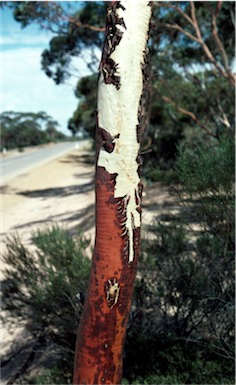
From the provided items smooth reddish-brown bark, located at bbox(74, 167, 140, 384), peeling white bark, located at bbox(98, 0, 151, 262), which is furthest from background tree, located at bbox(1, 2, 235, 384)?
smooth reddish-brown bark, located at bbox(74, 167, 140, 384)

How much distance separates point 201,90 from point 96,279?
48.6 feet

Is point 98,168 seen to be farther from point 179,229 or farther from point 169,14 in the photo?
point 169,14

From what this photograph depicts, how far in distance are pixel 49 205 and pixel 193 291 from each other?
8167 millimetres

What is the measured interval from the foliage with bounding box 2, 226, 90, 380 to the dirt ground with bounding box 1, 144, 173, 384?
0.33 metres

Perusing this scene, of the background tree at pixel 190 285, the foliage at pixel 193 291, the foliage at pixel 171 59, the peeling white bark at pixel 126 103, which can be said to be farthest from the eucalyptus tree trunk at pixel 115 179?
the foliage at pixel 171 59

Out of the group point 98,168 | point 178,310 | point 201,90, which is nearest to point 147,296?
point 178,310

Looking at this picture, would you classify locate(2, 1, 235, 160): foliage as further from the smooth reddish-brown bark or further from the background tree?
the smooth reddish-brown bark

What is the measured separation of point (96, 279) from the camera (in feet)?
6.45

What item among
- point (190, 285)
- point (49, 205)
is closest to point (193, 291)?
point (190, 285)

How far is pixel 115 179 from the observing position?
76.5 inches

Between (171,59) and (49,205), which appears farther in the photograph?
(171,59)

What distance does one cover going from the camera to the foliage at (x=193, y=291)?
3.80 m

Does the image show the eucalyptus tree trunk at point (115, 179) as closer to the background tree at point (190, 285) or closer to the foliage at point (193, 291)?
the background tree at point (190, 285)

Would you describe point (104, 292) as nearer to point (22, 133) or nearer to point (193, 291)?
point (193, 291)
